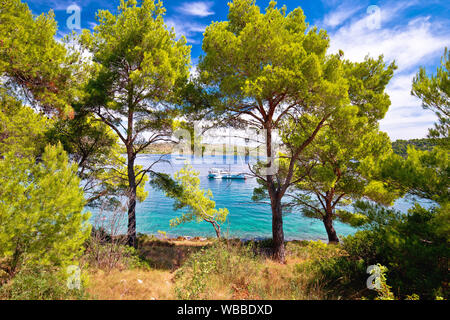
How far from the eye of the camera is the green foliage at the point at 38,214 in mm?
2768

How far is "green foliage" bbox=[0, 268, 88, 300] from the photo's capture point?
2668 mm

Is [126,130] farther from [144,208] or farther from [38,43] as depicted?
[144,208]

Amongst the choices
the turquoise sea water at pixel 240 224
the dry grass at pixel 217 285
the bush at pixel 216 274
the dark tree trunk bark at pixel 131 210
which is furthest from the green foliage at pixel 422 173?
the turquoise sea water at pixel 240 224

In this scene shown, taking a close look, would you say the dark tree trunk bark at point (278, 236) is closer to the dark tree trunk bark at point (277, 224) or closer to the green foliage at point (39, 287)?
the dark tree trunk bark at point (277, 224)

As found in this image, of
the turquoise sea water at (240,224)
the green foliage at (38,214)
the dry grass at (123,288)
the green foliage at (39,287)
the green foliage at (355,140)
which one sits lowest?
the turquoise sea water at (240,224)

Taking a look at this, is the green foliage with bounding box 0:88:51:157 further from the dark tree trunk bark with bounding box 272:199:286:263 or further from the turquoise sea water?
the turquoise sea water

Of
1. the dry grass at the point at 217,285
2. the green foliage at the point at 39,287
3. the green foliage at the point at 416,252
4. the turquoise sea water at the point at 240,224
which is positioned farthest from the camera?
the turquoise sea water at the point at 240,224

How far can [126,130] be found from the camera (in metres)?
6.98

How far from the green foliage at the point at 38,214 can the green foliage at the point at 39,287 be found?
6.9 inches

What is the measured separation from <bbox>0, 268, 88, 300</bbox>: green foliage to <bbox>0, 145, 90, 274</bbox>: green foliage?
0.57ft

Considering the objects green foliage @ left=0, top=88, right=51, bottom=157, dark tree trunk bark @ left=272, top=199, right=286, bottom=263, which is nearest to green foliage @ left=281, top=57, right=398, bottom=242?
dark tree trunk bark @ left=272, top=199, right=286, bottom=263

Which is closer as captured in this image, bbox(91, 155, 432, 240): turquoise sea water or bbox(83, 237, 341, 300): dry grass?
bbox(83, 237, 341, 300): dry grass

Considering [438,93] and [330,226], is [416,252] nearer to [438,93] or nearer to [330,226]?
[438,93]
